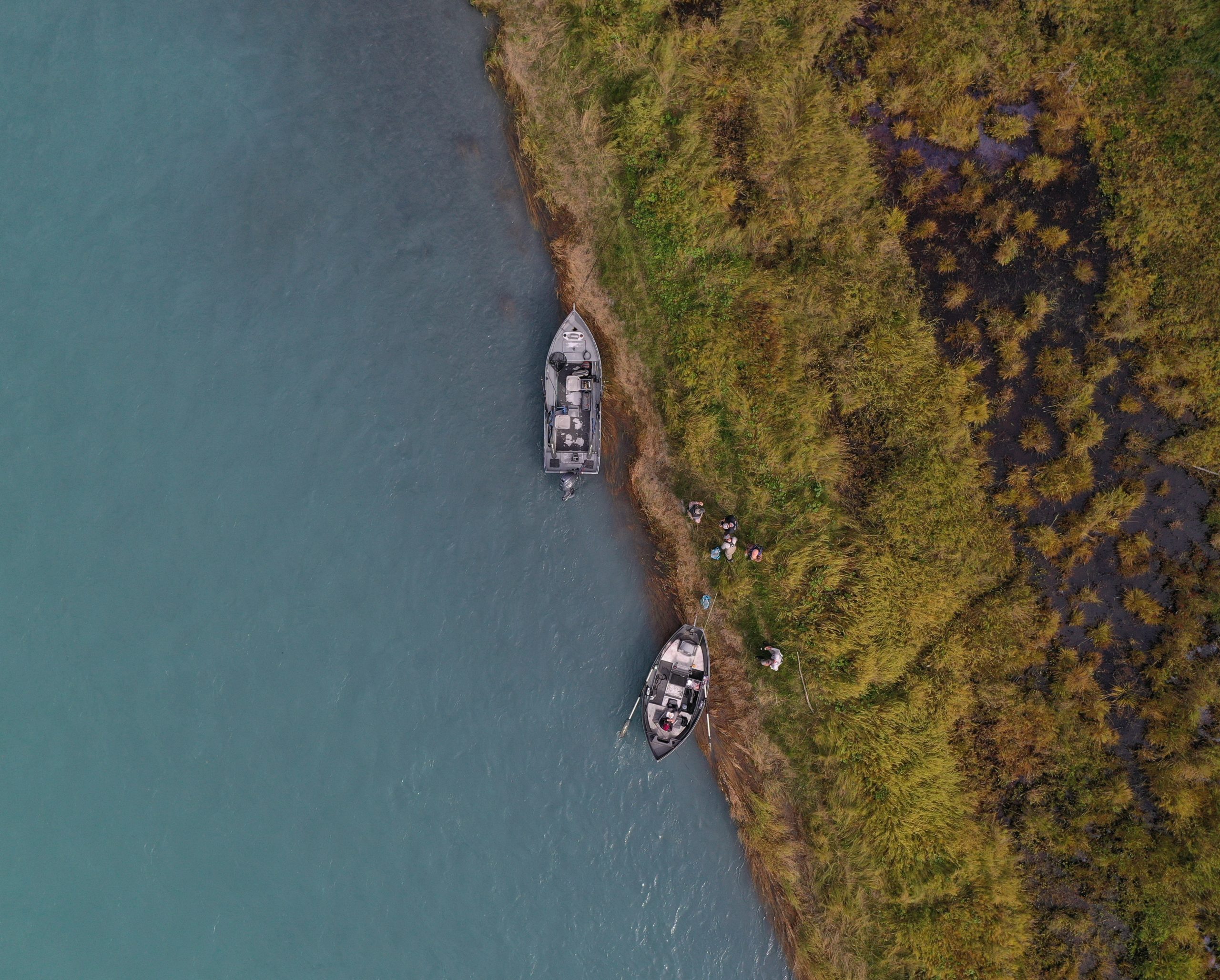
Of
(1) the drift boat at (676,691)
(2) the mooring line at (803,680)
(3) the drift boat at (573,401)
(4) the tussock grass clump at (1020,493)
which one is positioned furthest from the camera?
(3) the drift boat at (573,401)

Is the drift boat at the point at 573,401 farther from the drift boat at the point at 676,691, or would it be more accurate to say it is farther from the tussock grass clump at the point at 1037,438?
the tussock grass clump at the point at 1037,438

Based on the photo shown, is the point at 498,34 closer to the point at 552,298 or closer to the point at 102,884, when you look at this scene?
the point at 552,298

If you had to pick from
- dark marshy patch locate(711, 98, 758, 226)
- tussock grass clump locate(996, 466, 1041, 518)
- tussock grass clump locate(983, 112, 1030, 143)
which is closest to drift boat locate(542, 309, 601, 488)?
dark marshy patch locate(711, 98, 758, 226)

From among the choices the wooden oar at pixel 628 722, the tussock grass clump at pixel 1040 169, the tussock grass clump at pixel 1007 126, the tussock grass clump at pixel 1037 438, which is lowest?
the wooden oar at pixel 628 722

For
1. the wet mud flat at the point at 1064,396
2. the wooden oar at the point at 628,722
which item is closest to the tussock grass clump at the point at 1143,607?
the wet mud flat at the point at 1064,396

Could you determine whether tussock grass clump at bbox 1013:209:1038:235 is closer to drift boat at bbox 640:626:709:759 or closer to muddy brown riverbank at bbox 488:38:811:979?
muddy brown riverbank at bbox 488:38:811:979
